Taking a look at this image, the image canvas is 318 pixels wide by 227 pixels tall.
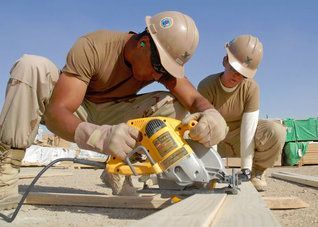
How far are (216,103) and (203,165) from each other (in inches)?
92.3

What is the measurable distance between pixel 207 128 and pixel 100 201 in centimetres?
113

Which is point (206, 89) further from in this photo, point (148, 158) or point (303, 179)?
point (148, 158)

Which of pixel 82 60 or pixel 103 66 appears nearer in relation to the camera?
pixel 82 60

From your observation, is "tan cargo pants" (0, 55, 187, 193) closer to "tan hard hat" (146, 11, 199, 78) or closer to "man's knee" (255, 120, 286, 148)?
"tan hard hat" (146, 11, 199, 78)

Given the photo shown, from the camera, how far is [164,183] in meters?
3.13

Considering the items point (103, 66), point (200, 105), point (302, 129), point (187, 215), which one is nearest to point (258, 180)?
point (200, 105)

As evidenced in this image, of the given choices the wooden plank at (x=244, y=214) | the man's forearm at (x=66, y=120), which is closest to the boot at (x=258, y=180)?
the wooden plank at (x=244, y=214)

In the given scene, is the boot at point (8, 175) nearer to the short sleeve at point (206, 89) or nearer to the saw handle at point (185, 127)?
the saw handle at point (185, 127)

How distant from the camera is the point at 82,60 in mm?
3016

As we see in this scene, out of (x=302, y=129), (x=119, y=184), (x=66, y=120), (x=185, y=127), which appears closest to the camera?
(x=185, y=127)

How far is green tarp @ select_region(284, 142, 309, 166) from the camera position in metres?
11.5

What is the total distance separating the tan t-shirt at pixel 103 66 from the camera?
3.03 metres

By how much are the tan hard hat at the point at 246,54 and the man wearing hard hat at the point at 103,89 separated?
147cm

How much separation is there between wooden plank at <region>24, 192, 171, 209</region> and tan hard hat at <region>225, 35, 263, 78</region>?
2236 mm
